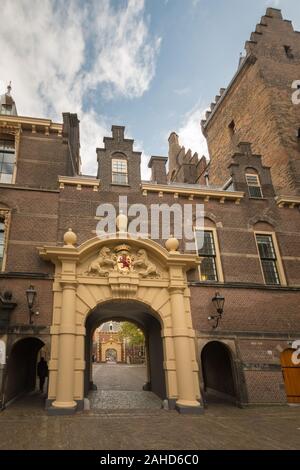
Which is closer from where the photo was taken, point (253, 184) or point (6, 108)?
point (253, 184)

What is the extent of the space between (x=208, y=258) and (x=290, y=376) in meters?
5.97

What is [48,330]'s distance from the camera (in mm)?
10828

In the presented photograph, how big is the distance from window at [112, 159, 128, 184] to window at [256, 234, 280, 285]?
7.42 metres

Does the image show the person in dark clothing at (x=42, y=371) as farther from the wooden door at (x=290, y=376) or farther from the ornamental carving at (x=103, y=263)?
the wooden door at (x=290, y=376)

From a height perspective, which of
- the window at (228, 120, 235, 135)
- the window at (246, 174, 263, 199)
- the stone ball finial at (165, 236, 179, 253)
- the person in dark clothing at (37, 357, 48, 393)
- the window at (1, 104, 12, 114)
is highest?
the window at (228, 120, 235, 135)

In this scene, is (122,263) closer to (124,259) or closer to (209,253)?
(124,259)

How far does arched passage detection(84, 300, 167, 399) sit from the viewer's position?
13.0 metres

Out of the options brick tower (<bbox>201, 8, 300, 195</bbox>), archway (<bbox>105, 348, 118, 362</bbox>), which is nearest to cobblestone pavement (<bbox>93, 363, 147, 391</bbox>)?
brick tower (<bbox>201, 8, 300, 195</bbox>)

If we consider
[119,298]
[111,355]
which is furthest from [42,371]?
[111,355]

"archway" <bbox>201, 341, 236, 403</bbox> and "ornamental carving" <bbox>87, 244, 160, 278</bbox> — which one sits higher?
"ornamental carving" <bbox>87, 244, 160, 278</bbox>

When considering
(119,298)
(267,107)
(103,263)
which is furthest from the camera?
(267,107)

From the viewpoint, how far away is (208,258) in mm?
13875

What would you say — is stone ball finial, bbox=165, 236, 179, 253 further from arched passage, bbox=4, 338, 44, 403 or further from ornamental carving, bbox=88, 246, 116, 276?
arched passage, bbox=4, 338, 44, 403
